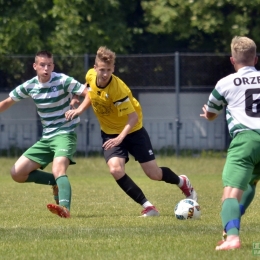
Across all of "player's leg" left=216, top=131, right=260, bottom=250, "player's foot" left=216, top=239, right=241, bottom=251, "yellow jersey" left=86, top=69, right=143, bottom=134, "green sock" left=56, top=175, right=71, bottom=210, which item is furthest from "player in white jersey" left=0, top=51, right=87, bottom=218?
"player's foot" left=216, top=239, right=241, bottom=251

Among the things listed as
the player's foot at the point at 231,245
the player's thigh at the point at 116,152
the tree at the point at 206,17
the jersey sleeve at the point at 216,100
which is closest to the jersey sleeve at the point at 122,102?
the player's thigh at the point at 116,152

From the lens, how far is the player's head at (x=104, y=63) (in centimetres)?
781

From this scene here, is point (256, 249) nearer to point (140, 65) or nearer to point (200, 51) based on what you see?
point (140, 65)

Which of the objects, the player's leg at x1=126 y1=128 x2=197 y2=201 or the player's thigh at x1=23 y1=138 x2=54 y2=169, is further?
the player's thigh at x1=23 y1=138 x2=54 y2=169

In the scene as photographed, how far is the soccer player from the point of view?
793cm

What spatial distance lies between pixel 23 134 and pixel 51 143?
1015 centimetres

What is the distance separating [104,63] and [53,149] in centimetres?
127

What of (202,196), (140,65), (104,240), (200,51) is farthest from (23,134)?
(104,240)

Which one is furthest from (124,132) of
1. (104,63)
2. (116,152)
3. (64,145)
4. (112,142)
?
(64,145)

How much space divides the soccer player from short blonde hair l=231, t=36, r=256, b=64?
7.28 ft

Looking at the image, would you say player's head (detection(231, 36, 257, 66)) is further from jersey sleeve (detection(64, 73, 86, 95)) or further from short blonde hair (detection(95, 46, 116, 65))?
jersey sleeve (detection(64, 73, 86, 95))

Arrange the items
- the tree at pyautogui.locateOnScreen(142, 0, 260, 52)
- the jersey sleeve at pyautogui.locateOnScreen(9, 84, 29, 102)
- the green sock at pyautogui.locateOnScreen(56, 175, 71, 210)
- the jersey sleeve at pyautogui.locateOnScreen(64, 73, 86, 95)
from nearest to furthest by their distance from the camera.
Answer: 1. the green sock at pyautogui.locateOnScreen(56, 175, 71, 210)
2. the jersey sleeve at pyautogui.locateOnScreen(64, 73, 86, 95)
3. the jersey sleeve at pyautogui.locateOnScreen(9, 84, 29, 102)
4. the tree at pyautogui.locateOnScreen(142, 0, 260, 52)

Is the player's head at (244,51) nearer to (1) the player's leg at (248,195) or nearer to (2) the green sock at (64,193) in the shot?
(1) the player's leg at (248,195)

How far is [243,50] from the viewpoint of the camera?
19.0ft
